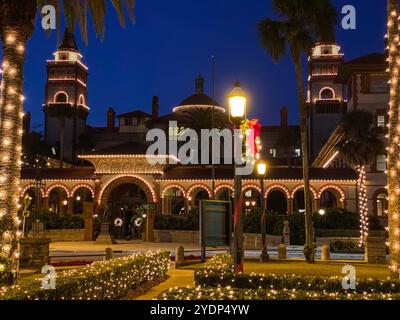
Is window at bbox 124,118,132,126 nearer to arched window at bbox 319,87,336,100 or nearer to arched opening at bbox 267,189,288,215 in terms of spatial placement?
arched opening at bbox 267,189,288,215

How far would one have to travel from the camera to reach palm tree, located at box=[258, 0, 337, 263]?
2453 cm

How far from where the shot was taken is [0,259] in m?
11.9

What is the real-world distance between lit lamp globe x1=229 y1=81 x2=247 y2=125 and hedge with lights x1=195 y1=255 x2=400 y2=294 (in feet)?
11.2

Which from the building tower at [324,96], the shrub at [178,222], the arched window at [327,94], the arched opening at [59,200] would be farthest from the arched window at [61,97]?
the shrub at [178,222]

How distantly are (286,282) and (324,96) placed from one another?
70.0 metres

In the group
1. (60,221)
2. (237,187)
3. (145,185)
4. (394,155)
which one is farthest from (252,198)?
(237,187)

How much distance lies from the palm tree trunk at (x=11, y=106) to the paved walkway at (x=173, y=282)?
13.9 feet

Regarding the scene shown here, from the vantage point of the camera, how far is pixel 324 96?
79.1 meters

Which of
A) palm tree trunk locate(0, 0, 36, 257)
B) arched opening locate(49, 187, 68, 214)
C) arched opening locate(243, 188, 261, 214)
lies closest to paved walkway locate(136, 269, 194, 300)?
palm tree trunk locate(0, 0, 36, 257)

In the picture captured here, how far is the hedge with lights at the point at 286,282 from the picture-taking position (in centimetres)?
1141

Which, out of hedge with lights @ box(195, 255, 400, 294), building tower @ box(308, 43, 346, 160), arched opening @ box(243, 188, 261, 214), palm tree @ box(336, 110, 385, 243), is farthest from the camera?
building tower @ box(308, 43, 346, 160)

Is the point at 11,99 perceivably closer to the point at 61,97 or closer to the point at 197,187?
the point at 197,187
